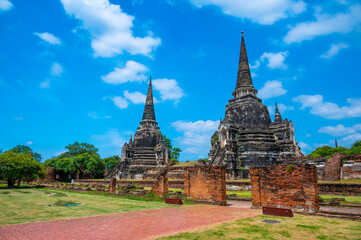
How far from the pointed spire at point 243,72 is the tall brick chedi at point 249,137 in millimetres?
389

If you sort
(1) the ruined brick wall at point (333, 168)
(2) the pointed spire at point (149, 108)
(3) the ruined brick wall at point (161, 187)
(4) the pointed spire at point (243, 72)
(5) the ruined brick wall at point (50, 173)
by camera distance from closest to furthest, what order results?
(3) the ruined brick wall at point (161, 187) → (1) the ruined brick wall at point (333, 168) → (4) the pointed spire at point (243, 72) → (5) the ruined brick wall at point (50, 173) → (2) the pointed spire at point (149, 108)

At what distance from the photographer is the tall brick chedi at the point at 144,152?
39.4 metres

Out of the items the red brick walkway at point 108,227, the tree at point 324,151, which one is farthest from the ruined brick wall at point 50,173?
the tree at point 324,151

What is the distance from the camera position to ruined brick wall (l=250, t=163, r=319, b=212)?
8250mm

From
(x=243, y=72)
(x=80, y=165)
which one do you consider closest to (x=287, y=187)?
(x=243, y=72)

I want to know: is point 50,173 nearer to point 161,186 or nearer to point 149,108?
point 149,108

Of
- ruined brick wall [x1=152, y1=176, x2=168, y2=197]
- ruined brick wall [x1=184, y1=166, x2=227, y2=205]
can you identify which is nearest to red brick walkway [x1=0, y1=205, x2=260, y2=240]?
ruined brick wall [x1=184, y1=166, x2=227, y2=205]

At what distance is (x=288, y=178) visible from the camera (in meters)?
8.84

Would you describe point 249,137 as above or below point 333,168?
above

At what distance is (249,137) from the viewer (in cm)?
2833

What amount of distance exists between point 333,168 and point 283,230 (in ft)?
58.7

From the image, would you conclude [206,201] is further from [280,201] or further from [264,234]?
[264,234]

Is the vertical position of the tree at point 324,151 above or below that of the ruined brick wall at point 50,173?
above

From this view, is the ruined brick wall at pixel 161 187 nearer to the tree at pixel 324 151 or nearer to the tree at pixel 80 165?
the tree at pixel 80 165
